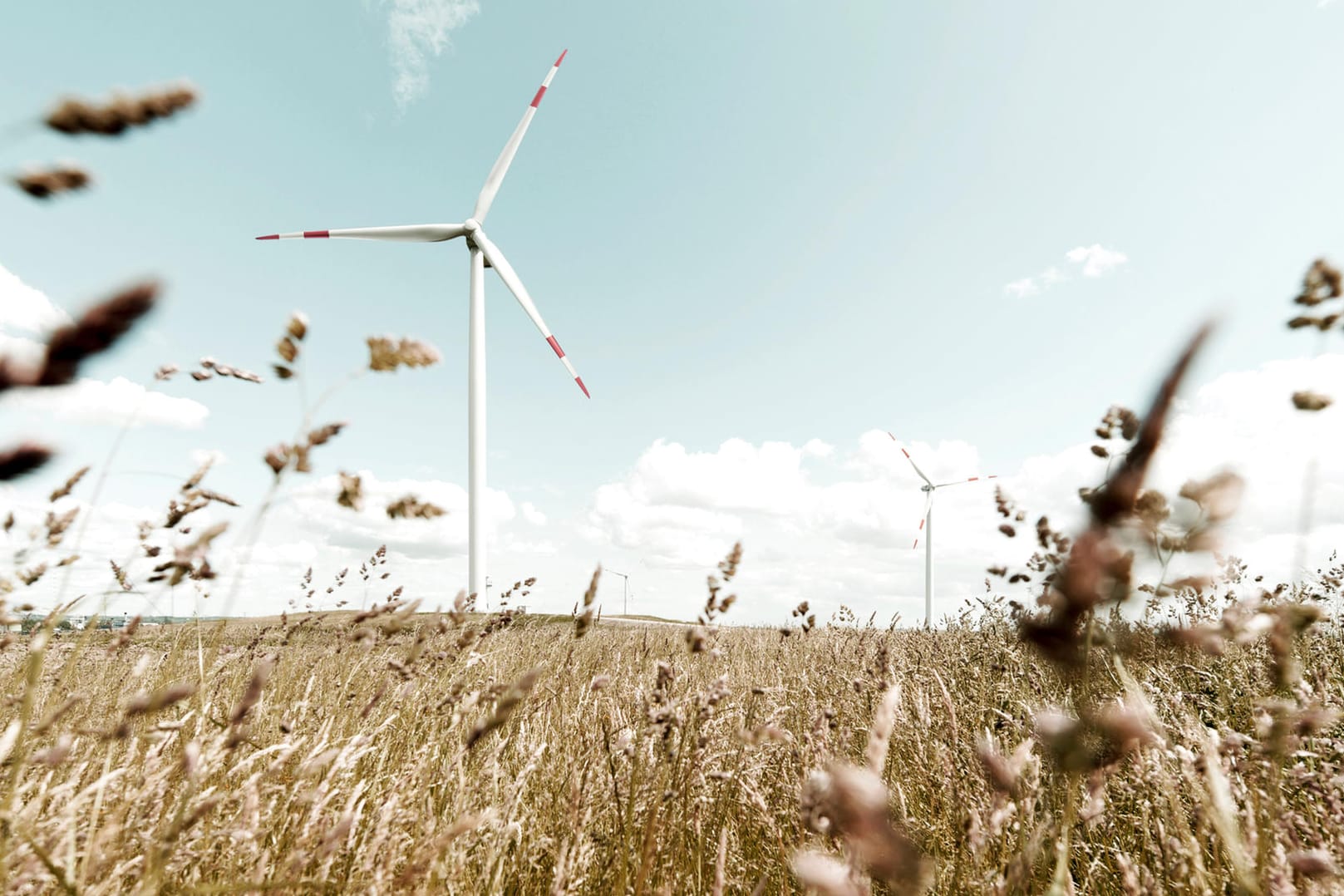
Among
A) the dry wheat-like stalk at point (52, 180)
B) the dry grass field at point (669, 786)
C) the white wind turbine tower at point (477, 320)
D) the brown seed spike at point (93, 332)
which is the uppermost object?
the white wind turbine tower at point (477, 320)

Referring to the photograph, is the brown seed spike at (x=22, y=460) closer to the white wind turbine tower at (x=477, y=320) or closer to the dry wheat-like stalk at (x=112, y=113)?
the dry wheat-like stalk at (x=112, y=113)

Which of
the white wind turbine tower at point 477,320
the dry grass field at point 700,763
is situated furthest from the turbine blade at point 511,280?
the dry grass field at point 700,763

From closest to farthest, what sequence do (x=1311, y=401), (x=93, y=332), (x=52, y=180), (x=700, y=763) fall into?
(x=93, y=332) < (x=52, y=180) < (x=1311, y=401) < (x=700, y=763)

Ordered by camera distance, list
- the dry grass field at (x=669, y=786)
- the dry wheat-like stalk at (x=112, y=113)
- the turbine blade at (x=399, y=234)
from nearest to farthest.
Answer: the dry wheat-like stalk at (x=112, y=113), the dry grass field at (x=669, y=786), the turbine blade at (x=399, y=234)

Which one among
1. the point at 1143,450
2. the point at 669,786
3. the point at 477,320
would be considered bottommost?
the point at 669,786

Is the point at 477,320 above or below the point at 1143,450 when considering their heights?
above

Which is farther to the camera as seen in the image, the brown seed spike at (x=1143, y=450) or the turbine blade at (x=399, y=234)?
the turbine blade at (x=399, y=234)

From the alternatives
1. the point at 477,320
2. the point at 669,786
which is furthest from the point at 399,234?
the point at 669,786

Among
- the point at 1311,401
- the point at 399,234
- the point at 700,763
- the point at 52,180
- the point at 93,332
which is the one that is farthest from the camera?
the point at 399,234

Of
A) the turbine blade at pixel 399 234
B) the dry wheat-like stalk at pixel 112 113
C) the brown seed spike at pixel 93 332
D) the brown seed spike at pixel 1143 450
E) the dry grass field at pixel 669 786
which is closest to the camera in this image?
the brown seed spike at pixel 1143 450

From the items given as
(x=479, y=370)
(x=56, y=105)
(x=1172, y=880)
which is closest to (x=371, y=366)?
(x=56, y=105)

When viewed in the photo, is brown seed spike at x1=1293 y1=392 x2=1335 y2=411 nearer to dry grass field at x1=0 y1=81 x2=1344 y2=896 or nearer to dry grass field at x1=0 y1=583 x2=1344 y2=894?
dry grass field at x1=0 y1=81 x2=1344 y2=896

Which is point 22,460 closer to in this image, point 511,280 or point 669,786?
point 669,786

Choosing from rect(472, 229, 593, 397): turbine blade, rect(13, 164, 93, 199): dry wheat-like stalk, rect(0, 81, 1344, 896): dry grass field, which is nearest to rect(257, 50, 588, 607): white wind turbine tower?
rect(472, 229, 593, 397): turbine blade
